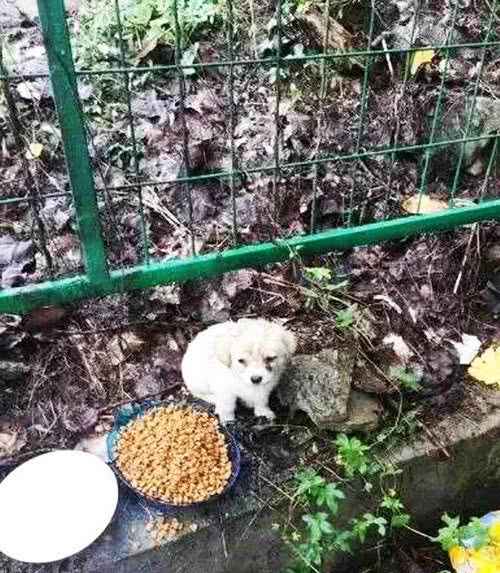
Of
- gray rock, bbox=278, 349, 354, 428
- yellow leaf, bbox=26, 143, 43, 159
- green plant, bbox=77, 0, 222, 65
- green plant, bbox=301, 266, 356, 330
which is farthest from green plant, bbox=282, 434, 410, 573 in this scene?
green plant, bbox=77, 0, 222, 65

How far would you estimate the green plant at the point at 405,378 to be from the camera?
8.26 feet

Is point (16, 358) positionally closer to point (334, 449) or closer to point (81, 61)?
point (334, 449)

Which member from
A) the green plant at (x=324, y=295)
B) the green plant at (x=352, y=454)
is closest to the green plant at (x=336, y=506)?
the green plant at (x=352, y=454)

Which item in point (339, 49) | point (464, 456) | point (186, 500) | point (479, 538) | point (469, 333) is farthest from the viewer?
point (339, 49)

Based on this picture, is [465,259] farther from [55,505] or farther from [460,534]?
[55,505]

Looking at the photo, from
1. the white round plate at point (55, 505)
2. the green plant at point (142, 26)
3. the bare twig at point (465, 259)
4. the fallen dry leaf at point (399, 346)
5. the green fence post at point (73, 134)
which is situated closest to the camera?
the green fence post at point (73, 134)

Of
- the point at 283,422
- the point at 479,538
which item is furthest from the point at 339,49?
the point at 479,538

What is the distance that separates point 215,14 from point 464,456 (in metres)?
2.46

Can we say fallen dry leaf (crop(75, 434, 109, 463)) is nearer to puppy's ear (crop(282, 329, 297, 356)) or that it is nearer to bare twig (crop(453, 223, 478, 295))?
puppy's ear (crop(282, 329, 297, 356))

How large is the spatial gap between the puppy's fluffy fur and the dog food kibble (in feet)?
0.35

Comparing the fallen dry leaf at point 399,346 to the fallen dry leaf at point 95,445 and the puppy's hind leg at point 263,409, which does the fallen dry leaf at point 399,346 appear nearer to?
the puppy's hind leg at point 263,409

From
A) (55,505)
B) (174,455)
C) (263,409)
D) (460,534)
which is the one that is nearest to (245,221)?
(263,409)

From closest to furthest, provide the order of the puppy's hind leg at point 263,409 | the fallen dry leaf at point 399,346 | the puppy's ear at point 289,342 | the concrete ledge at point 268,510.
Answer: the concrete ledge at point 268,510
the puppy's ear at point 289,342
the puppy's hind leg at point 263,409
the fallen dry leaf at point 399,346

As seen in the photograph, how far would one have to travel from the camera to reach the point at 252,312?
270cm
